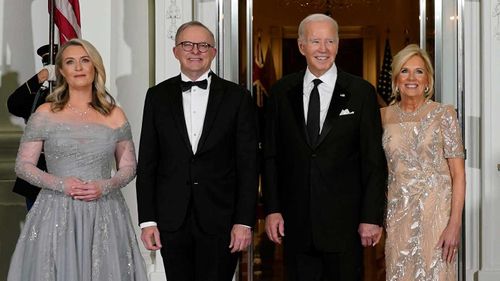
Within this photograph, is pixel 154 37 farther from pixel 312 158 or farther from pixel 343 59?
pixel 343 59

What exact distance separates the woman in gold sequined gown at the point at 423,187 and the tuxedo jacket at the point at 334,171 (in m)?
0.19

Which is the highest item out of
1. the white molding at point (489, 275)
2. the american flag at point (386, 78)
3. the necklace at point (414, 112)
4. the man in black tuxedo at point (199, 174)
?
the american flag at point (386, 78)

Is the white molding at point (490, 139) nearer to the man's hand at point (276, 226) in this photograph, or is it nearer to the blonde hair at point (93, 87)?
the man's hand at point (276, 226)

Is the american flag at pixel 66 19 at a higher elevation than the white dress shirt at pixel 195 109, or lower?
higher

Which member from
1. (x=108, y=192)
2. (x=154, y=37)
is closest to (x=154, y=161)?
(x=108, y=192)

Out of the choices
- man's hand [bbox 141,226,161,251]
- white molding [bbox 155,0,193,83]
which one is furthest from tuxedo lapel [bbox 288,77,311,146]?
white molding [bbox 155,0,193,83]

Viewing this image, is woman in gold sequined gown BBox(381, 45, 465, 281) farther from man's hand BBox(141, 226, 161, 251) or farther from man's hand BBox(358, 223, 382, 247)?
man's hand BBox(141, 226, 161, 251)

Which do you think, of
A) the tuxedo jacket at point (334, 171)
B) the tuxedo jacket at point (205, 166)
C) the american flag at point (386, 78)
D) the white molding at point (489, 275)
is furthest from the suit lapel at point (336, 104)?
the american flag at point (386, 78)

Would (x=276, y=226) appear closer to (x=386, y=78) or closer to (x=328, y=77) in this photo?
(x=328, y=77)

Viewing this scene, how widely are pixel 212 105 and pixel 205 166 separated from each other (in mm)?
295

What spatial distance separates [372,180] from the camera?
345 centimetres

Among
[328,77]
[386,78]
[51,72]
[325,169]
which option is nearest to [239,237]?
[325,169]

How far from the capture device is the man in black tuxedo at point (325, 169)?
3.46 metres

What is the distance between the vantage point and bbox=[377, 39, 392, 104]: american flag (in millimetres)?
8707
